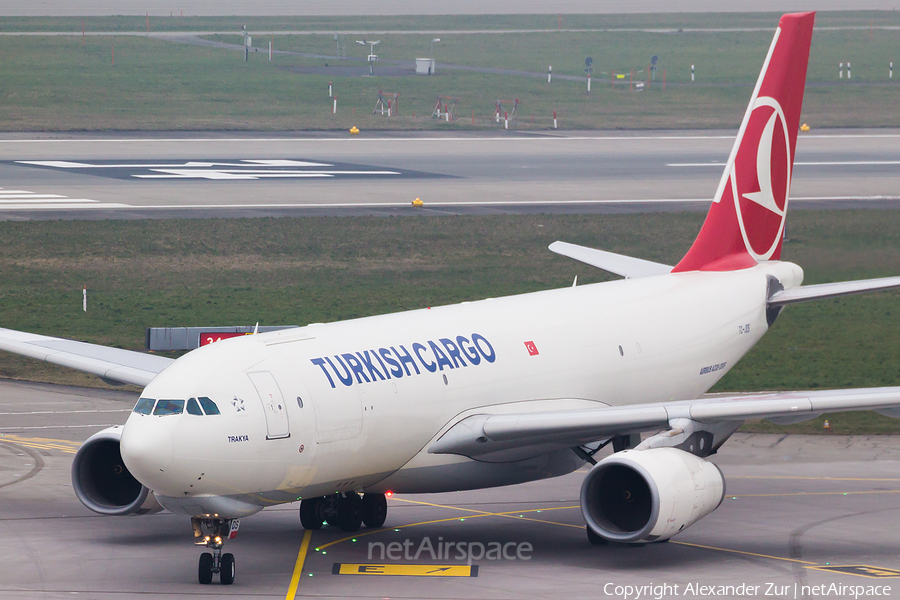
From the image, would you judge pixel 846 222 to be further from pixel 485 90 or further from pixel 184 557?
pixel 485 90

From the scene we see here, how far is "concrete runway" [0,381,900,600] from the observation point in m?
21.8

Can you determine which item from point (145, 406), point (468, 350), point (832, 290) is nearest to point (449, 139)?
point (832, 290)

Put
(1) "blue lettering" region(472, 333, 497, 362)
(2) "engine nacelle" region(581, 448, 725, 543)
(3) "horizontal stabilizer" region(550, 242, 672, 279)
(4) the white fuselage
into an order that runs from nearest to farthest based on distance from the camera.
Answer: (4) the white fuselage
(2) "engine nacelle" region(581, 448, 725, 543)
(1) "blue lettering" region(472, 333, 497, 362)
(3) "horizontal stabilizer" region(550, 242, 672, 279)

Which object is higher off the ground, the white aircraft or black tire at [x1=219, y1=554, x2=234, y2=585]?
the white aircraft

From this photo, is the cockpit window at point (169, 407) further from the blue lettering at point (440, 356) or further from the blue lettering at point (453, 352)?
the blue lettering at point (453, 352)

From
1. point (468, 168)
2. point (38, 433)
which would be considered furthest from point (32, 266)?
point (468, 168)

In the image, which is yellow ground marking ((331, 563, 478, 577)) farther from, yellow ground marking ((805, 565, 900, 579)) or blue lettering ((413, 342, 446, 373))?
yellow ground marking ((805, 565, 900, 579))

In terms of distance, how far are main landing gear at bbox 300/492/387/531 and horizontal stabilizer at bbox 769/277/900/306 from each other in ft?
37.5

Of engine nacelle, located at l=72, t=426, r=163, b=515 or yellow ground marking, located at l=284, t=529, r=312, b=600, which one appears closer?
yellow ground marking, located at l=284, t=529, r=312, b=600

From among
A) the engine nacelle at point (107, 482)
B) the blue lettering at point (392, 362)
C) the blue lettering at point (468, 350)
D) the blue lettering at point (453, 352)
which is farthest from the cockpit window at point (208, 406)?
the blue lettering at point (468, 350)

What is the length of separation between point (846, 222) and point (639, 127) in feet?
121

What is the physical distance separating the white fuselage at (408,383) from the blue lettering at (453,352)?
0.13ft

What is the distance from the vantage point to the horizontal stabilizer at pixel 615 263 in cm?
3334

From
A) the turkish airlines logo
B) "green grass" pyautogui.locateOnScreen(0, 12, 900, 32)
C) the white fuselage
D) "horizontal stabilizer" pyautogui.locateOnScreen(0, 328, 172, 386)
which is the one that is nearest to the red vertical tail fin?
the turkish airlines logo
